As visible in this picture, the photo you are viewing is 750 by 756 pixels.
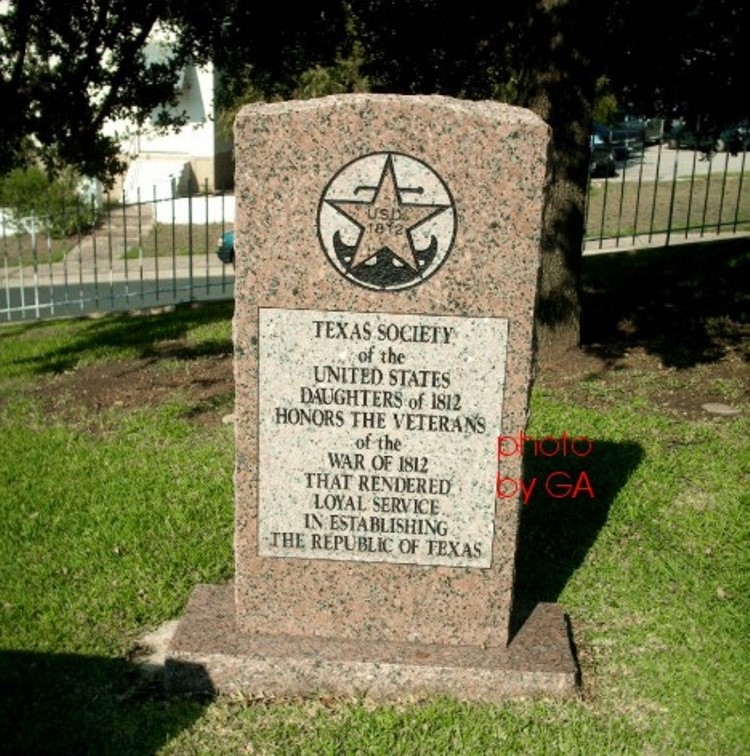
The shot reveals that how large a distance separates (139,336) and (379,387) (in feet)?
19.9

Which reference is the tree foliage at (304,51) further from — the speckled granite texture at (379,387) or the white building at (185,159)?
the white building at (185,159)

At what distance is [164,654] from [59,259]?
17419 millimetres

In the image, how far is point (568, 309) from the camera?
25.5ft

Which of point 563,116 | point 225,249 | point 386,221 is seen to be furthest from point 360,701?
point 225,249

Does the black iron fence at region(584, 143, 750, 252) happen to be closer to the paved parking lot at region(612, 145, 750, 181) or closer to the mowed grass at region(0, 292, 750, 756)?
the paved parking lot at region(612, 145, 750, 181)

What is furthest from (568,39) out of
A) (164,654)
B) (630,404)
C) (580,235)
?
(164,654)

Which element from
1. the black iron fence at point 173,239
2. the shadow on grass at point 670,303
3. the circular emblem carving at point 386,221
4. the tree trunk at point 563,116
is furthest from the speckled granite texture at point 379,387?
the black iron fence at point 173,239

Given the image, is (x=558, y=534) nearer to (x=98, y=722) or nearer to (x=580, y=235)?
(x=98, y=722)

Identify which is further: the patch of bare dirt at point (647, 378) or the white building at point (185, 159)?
the white building at point (185, 159)

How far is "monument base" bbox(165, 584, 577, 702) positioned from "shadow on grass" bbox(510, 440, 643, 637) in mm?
265

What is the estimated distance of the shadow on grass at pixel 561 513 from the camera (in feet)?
15.9

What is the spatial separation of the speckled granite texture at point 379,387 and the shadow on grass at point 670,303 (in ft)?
13.2

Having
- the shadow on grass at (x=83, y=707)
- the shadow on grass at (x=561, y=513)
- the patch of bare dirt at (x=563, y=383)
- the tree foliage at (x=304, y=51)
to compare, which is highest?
the tree foliage at (x=304, y=51)

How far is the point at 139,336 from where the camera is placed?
965 centimetres
